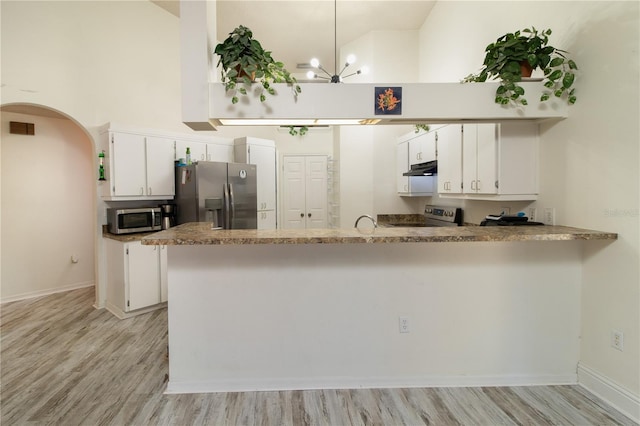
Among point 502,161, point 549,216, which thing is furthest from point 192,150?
point 549,216

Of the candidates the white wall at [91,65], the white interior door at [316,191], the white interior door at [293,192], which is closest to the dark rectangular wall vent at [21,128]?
the white wall at [91,65]

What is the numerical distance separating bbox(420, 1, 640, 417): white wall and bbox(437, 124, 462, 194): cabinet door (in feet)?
2.50

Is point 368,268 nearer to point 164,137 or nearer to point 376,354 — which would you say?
point 376,354

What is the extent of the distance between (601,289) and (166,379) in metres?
3.14

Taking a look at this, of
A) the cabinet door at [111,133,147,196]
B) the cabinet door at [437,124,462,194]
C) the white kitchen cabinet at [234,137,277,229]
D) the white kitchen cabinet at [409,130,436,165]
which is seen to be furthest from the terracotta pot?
the cabinet door at [111,133,147,196]

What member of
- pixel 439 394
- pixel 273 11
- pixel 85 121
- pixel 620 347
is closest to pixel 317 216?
pixel 273 11

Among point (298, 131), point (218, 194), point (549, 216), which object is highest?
point (298, 131)

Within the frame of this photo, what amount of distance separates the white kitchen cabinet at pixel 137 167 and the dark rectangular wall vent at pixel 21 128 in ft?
4.98

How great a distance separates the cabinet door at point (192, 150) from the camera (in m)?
4.22

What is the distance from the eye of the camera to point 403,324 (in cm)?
224

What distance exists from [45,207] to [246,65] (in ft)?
14.3

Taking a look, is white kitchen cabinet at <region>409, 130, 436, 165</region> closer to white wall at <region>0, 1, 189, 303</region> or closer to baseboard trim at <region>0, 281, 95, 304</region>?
white wall at <region>0, 1, 189, 303</region>

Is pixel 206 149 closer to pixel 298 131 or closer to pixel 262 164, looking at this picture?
pixel 262 164

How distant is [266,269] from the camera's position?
221 centimetres
